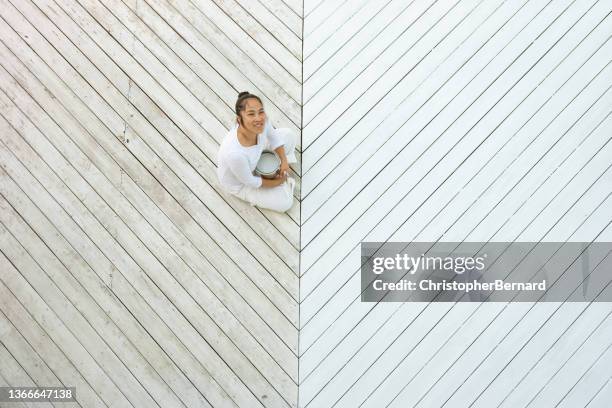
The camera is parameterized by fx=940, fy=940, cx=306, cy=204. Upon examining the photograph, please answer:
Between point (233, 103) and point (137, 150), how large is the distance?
1.41ft

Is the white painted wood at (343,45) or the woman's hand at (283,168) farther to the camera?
the white painted wood at (343,45)

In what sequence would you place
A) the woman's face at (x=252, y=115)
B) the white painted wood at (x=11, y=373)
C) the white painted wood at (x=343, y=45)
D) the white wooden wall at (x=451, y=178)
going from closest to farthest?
the woman's face at (x=252, y=115)
the white wooden wall at (x=451, y=178)
the white painted wood at (x=11, y=373)
the white painted wood at (x=343, y=45)

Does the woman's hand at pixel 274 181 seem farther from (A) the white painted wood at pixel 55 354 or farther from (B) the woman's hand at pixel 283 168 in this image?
(A) the white painted wood at pixel 55 354

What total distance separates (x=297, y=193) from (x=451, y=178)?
61 cm

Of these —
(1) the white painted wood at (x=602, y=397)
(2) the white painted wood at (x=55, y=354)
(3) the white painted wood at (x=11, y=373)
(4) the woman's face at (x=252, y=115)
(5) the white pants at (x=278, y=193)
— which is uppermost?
(4) the woman's face at (x=252, y=115)

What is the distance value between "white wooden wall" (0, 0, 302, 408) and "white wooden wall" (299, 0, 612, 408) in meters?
0.14

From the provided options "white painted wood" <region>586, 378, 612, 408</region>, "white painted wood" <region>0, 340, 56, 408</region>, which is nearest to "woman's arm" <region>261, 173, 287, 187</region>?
"white painted wood" <region>0, 340, 56, 408</region>

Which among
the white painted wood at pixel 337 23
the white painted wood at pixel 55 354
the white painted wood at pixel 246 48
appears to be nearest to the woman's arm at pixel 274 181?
the white painted wood at pixel 246 48

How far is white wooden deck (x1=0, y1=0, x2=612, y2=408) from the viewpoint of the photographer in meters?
3.57

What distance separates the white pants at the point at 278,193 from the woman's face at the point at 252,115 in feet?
0.49

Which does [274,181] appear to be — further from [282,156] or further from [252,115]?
[252,115]

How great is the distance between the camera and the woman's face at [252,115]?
3.45 meters

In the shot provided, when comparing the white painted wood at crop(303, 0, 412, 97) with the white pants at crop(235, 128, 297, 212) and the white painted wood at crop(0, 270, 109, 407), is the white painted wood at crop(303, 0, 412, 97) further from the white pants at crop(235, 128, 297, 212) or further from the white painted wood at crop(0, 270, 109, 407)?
the white painted wood at crop(0, 270, 109, 407)

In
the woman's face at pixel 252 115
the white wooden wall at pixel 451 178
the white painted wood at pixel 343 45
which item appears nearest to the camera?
the woman's face at pixel 252 115
